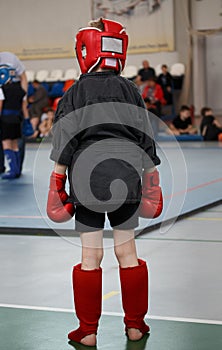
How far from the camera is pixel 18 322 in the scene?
13.6 ft

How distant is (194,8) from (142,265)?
642 inches

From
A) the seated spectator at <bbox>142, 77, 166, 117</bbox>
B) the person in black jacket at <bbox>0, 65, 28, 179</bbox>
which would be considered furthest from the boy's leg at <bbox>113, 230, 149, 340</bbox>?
the seated spectator at <bbox>142, 77, 166, 117</bbox>

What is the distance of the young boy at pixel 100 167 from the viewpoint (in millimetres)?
3746

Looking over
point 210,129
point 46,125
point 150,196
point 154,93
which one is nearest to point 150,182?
point 150,196

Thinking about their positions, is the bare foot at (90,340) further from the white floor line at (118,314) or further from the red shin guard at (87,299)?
the white floor line at (118,314)

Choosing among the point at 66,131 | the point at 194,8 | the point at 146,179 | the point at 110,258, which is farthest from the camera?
the point at 194,8

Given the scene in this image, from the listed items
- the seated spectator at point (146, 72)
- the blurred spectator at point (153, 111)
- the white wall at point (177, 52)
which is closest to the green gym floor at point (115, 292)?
the blurred spectator at point (153, 111)

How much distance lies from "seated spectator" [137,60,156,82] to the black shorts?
14.6 m

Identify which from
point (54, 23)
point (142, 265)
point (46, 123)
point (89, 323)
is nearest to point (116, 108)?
point (142, 265)

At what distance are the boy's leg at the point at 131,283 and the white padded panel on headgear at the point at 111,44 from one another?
35.5 inches

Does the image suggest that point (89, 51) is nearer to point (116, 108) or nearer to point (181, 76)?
point (116, 108)

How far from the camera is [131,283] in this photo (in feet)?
12.5

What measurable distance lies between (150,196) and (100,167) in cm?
37

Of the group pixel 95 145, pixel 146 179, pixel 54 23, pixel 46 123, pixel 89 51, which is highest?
pixel 89 51
